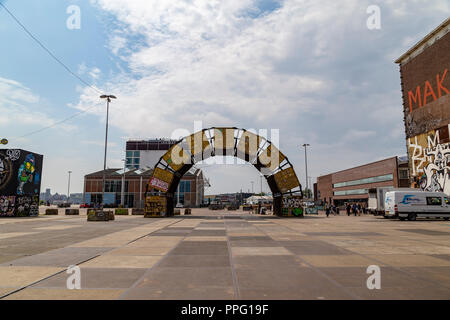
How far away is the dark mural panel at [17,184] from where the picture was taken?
32.0 m

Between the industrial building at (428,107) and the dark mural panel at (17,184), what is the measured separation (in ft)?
158

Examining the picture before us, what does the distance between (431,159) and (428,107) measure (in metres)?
6.56

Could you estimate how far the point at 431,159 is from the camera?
34.6m

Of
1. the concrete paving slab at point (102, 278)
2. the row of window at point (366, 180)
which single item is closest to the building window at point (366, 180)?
the row of window at point (366, 180)

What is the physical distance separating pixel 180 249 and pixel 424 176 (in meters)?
36.2

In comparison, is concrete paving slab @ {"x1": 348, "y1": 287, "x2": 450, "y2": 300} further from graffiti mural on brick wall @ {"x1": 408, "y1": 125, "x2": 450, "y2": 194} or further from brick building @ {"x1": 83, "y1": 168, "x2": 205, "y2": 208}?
brick building @ {"x1": 83, "y1": 168, "x2": 205, "y2": 208}

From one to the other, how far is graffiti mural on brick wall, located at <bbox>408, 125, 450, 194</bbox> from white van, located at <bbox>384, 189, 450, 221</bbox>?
24.6 feet

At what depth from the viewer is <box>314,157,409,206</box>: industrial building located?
166 ft

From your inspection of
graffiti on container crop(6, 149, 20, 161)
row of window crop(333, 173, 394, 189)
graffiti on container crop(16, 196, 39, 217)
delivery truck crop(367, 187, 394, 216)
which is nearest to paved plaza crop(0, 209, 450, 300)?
delivery truck crop(367, 187, 394, 216)

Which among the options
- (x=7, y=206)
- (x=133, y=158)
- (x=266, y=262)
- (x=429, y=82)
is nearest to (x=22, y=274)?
(x=266, y=262)

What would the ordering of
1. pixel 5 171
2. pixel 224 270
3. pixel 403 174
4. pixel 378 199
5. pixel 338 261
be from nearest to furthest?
pixel 224 270, pixel 338 261, pixel 5 171, pixel 378 199, pixel 403 174

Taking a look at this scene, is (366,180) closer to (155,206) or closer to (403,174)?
(403,174)

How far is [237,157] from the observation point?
3634 cm
